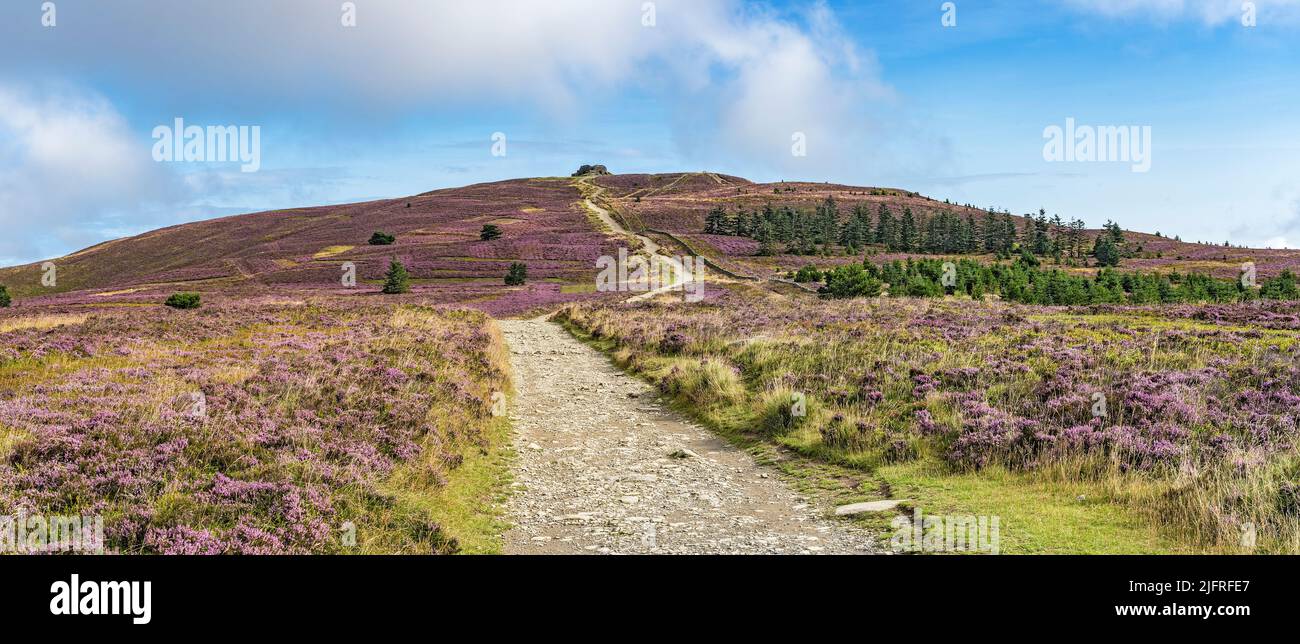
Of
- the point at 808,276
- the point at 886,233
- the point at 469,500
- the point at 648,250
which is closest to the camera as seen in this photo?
the point at 469,500

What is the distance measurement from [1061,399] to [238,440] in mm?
12986

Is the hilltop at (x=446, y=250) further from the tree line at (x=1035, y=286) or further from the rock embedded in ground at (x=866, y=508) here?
the rock embedded in ground at (x=866, y=508)

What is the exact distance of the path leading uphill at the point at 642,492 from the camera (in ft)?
25.7

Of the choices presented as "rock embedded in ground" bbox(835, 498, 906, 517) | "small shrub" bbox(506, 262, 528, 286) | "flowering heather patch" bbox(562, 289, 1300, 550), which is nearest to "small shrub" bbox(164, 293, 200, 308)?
"flowering heather patch" bbox(562, 289, 1300, 550)

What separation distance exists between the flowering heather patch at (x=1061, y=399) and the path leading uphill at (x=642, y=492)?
5.76 feet

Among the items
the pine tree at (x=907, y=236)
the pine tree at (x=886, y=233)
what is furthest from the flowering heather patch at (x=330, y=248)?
the pine tree at (x=907, y=236)

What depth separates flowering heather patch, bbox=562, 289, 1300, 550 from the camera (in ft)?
27.4

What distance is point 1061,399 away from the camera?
38.7 ft

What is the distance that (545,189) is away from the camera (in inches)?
6511

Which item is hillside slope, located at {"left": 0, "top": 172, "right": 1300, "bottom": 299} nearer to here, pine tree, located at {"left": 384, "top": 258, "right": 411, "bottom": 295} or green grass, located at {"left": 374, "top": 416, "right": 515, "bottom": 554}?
pine tree, located at {"left": 384, "top": 258, "right": 411, "bottom": 295}

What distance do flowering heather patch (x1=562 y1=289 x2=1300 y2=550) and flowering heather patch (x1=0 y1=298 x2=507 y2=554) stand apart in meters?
6.54

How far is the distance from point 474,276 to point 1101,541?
71.6m

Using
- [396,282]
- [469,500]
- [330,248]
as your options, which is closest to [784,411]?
[469,500]
